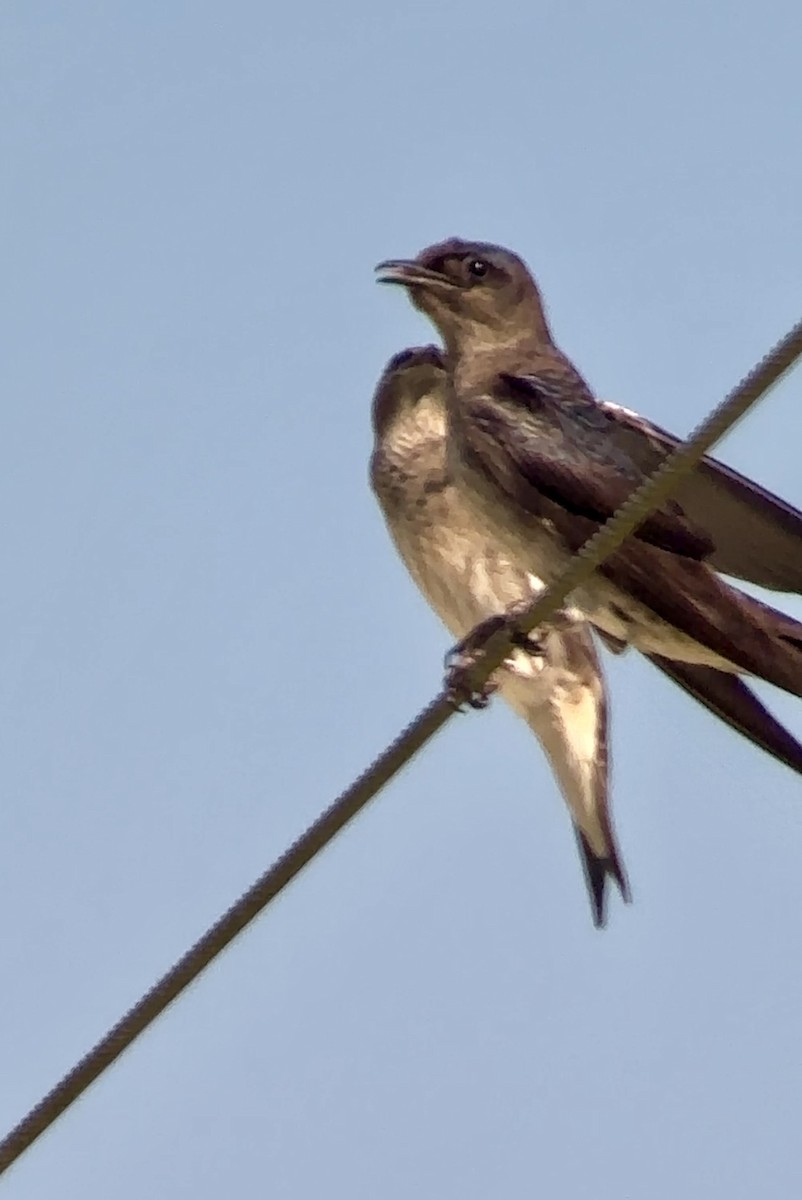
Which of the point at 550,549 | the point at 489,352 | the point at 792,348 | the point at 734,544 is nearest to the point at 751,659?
the point at 734,544

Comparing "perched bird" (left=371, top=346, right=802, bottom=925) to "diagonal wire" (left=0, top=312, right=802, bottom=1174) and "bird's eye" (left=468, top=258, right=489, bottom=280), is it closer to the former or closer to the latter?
"bird's eye" (left=468, top=258, right=489, bottom=280)

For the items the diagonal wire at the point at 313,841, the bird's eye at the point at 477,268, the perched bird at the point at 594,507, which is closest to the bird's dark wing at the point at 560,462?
the perched bird at the point at 594,507

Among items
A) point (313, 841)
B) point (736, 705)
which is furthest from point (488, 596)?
point (313, 841)

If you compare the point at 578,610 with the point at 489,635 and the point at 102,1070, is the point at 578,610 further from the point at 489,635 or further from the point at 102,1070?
the point at 102,1070

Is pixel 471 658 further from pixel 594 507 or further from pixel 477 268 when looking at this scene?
pixel 477 268

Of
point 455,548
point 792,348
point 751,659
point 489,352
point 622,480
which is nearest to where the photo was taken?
point 792,348
